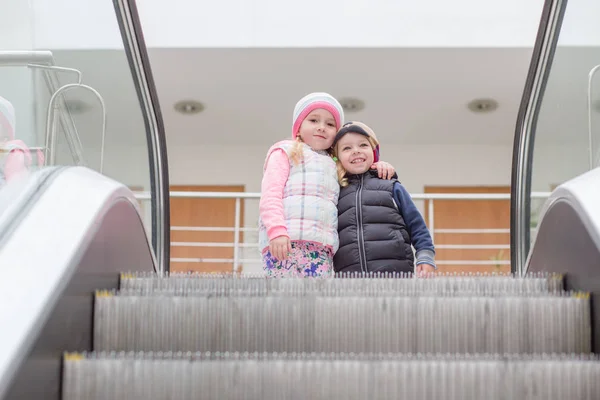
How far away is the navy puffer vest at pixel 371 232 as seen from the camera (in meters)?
3.24

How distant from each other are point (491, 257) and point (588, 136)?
787cm

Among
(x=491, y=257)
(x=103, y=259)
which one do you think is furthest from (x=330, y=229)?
(x=491, y=257)

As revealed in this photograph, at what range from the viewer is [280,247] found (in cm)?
308

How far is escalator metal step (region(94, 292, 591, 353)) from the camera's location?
2041mm

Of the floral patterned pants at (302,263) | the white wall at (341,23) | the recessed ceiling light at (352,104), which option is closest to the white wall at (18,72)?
the floral patterned pants at (302,263)

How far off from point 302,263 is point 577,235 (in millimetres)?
1275

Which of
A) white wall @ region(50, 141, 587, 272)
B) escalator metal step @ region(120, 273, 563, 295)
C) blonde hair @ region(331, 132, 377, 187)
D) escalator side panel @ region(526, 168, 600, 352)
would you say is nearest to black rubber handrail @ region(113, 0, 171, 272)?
blonde hair @ region(331, 132, 377, 187)

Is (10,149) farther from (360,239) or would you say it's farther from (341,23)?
(341,23)

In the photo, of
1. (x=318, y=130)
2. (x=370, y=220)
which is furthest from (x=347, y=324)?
(x=318, y=130)

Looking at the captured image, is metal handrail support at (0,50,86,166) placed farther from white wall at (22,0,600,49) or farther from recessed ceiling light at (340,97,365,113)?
recessed ceiling light at (340,97,365,113)

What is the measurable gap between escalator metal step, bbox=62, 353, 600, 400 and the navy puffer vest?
4.91 feet

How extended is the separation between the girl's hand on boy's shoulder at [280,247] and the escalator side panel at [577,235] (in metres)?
0.94

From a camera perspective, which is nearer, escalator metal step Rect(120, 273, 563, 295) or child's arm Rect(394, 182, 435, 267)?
escalator metal step Rect(120, 273, 563, 295)

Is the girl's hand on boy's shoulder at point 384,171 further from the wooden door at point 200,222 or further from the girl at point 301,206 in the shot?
the wooden door at point 200,222
